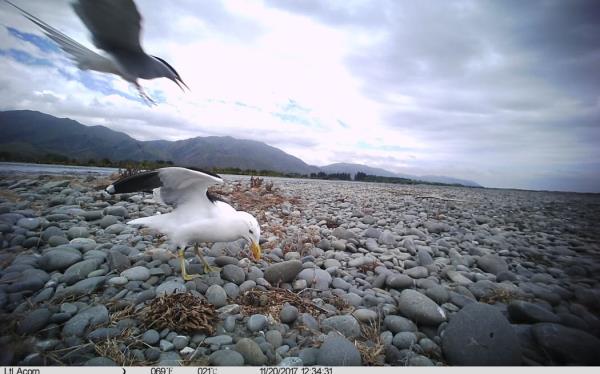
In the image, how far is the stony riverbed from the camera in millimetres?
1503

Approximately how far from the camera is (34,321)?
1666 millimetres

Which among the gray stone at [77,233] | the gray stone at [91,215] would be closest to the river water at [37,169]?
the gray stone at [91,215]

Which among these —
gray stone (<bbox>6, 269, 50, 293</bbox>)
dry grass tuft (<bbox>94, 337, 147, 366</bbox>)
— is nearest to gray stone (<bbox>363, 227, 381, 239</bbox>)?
dry grass tuft (<bbox>94, 337, 147, 366</bbox>)

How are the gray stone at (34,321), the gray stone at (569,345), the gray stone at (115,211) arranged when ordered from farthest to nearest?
the gray stone at (115,211), the gray stone at (34,321), the gray stone at (569,345)

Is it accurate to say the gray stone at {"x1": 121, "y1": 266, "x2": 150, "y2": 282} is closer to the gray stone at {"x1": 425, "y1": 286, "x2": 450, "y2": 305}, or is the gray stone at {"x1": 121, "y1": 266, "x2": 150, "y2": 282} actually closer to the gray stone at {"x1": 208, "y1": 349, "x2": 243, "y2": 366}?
the gray stone at {"x1": 208, "y1": 349, "x2": 243, "y2": 366}

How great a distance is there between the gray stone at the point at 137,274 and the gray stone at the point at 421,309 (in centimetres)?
259

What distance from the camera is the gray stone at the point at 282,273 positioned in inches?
106

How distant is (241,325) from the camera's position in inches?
77.8

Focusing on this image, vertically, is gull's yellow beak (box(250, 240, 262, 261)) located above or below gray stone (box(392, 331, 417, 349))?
above

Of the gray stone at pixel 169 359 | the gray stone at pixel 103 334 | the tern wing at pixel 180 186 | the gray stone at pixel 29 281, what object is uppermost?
the tern wing at pixel 180 186

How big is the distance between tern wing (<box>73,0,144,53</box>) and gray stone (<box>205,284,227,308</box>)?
7.13 feet

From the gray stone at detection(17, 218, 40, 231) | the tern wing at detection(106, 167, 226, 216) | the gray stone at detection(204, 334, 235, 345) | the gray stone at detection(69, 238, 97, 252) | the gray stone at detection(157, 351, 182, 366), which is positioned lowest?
the gray stone at detection(157, 351, 182, 366)

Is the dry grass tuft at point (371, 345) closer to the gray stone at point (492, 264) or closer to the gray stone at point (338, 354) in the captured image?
the gray stone at point (338, 354)

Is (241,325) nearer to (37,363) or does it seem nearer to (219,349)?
(219,349)
